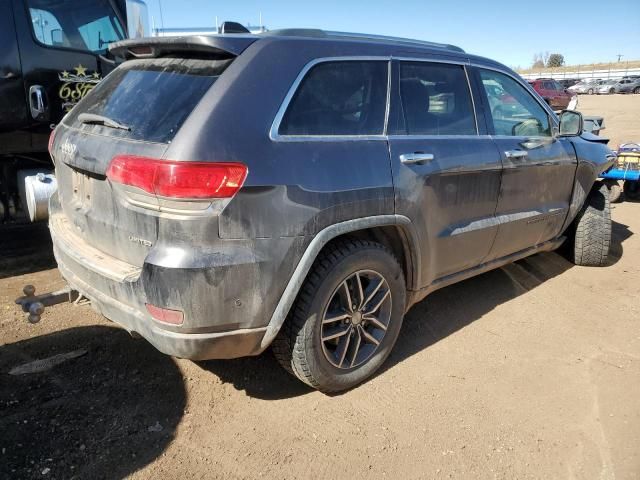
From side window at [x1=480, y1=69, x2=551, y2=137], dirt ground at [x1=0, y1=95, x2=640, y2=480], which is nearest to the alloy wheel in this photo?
dirt ground at [x1=0, y1=95, x2=640, y2=480]

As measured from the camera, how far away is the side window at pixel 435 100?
3.18 metres

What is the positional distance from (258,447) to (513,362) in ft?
5.88

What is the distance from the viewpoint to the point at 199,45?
252 centimetres

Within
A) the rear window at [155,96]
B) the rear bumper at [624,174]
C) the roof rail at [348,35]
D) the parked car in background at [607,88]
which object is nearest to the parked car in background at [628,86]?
the parked car in background at [607,88]

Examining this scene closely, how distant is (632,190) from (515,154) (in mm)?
5590

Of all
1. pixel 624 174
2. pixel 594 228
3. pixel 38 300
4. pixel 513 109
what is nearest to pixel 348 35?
pixel 513 109

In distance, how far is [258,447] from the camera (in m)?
2.63

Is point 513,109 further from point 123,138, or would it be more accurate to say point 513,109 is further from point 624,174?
point 624,174

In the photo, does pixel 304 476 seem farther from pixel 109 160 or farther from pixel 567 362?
pixel 567 362

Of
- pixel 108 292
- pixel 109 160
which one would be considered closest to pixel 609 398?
pixel 108 292

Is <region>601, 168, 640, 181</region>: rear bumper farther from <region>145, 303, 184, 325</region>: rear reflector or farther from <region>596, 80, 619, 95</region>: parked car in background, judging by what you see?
<region>596, 80, 619, 95</region>: parked car in background

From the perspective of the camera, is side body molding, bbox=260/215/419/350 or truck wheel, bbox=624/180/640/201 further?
truck wheel, bbox=624/180/640/201

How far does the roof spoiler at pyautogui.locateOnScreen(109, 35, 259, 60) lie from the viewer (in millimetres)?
2492

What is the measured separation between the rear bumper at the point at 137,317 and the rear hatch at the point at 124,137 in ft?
0.31
